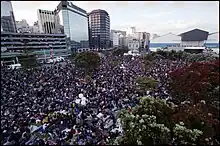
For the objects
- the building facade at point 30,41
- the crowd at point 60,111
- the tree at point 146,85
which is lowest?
the crowd at point 60,111

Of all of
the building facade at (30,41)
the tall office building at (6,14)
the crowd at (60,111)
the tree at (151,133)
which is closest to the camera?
the tree at (151,133)

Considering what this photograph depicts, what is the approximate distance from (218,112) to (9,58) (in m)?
18.6

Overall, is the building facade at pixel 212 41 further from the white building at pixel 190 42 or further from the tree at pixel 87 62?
the tree at pixel 87 62

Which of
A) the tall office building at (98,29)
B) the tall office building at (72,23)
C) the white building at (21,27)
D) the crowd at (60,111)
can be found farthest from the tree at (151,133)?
the tall office building at (98,29)

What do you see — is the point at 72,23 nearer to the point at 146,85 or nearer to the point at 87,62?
the point at 87,62

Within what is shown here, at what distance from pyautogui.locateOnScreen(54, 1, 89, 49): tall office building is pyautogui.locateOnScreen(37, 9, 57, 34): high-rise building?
1394 mm

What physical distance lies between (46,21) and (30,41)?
62.0 ft

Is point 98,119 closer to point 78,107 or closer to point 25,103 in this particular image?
point 78,107

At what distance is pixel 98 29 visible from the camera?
71.9 m

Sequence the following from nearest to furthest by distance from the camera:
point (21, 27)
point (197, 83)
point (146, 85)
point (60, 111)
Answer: point (197, 83)
point (60, 111)
point (146, 85)
point (21, 27)

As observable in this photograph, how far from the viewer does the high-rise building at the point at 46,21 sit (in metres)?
44.7

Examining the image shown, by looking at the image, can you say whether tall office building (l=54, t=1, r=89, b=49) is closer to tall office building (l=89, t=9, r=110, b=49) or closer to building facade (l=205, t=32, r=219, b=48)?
tall office building (l=89, t=9, r=110, b=49)

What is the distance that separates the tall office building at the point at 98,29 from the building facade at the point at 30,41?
27780 millimetres

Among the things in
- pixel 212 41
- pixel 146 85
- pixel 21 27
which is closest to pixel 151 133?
pixel 146 85
